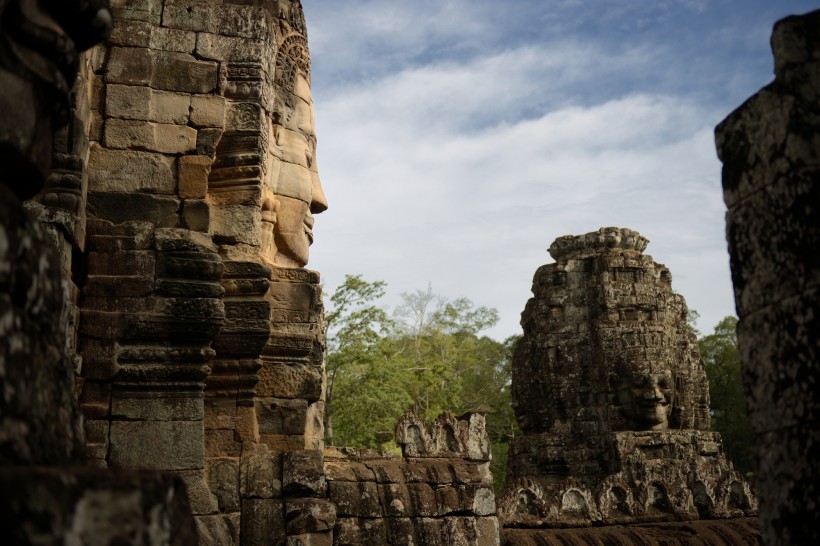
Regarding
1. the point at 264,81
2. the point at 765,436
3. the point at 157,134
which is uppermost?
the point at 264,81

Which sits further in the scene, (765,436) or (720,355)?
(720,355)

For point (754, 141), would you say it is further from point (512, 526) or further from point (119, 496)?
point (512, 526)

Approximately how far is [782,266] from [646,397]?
1943 cm

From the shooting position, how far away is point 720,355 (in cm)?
4019

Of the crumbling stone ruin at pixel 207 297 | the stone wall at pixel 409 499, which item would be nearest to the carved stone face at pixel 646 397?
the crumbling stone ruin at pixel 207 297

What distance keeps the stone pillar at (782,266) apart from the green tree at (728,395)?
→ 115 feet

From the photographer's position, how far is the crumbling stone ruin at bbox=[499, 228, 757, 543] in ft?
70.7

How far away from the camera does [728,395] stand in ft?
127

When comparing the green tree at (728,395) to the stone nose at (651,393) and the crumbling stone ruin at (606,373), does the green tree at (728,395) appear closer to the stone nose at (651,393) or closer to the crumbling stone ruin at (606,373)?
the crumbling stone ruin at (606,373)

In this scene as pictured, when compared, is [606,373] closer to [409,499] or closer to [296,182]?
[409,499]

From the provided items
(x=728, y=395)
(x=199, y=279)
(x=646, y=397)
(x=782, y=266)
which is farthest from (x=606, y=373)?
(x=782, y=266)

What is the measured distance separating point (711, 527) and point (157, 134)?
40.2 feet

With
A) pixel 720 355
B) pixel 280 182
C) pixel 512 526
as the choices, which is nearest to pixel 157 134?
pixel 280 182

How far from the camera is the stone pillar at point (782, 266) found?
261cm
